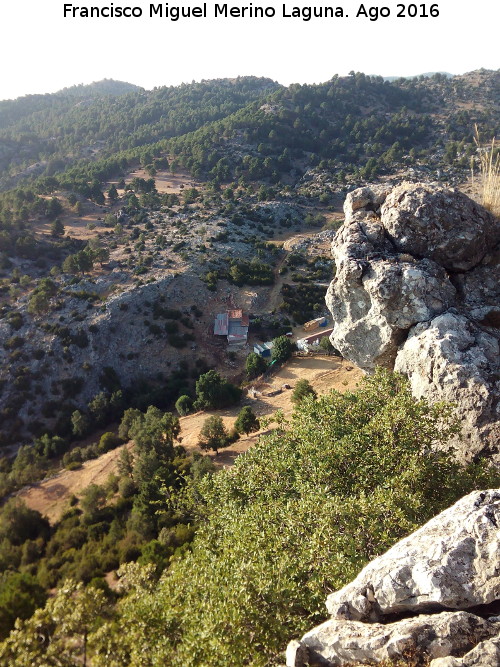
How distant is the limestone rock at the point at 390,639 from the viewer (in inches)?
279

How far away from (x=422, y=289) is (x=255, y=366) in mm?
36201

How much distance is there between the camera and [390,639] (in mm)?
7441

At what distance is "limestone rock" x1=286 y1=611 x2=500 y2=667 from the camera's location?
279 inches

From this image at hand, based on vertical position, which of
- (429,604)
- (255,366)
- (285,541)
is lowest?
(255,366)

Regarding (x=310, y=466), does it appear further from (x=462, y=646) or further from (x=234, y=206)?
(x=234, y=206)

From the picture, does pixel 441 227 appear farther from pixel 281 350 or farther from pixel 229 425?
pixel 281 350

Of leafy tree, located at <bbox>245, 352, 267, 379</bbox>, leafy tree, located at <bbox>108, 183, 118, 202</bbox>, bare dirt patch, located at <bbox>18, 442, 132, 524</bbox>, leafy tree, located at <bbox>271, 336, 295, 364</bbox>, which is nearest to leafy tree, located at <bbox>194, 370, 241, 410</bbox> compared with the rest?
leafy tree, located at <bbox>245, 352, 267, 379</bbox>

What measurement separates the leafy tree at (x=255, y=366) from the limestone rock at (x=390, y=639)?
1758 inches

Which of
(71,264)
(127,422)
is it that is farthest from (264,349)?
(71,264)

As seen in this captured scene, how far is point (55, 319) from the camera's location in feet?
208

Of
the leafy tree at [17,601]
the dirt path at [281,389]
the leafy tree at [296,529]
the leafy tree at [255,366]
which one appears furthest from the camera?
the leafy tree at [255,366]

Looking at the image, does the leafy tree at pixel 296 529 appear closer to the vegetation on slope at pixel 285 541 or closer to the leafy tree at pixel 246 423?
the vegetation on slope at pixel 285 541

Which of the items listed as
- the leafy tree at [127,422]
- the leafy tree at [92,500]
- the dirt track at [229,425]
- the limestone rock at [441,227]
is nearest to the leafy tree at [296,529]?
the limestone rock at [441,227]

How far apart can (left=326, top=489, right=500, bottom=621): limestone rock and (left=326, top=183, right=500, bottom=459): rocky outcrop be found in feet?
26.1
